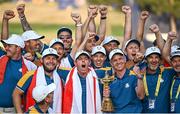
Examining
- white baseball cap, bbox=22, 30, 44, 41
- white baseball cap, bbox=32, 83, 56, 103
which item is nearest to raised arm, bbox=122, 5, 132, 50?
white baseball cap, bbox=22, 30, 44, 41

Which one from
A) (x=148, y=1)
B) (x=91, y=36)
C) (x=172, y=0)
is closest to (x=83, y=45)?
(x=91, y=36)

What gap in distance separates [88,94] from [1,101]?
1194 millimetres

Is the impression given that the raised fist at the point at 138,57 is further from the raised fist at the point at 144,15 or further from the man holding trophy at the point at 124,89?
the raised fist at the point at 144,15

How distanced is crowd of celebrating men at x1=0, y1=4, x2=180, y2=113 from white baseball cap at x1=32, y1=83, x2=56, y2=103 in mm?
20

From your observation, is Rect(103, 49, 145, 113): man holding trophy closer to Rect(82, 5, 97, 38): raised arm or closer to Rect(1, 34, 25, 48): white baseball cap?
Rect(1, 34, 25, 48): white baseball cap

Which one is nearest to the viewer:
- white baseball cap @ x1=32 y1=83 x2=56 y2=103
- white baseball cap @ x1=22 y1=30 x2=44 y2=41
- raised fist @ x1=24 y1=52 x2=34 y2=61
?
white baseball cap @ x1=32 y1=83 x2=56 y2=103

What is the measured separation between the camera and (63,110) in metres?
8.80

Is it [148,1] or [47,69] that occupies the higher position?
[148,1]

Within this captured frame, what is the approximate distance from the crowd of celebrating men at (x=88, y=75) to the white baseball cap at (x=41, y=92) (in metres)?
0.02

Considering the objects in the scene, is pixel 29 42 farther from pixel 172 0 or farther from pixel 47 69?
pixel 172 0

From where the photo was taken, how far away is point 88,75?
28.9 ft

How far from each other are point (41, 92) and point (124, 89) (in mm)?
1332

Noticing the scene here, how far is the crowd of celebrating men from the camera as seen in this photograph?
870 centimetres

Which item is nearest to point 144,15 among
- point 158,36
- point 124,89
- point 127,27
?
point 127,27
